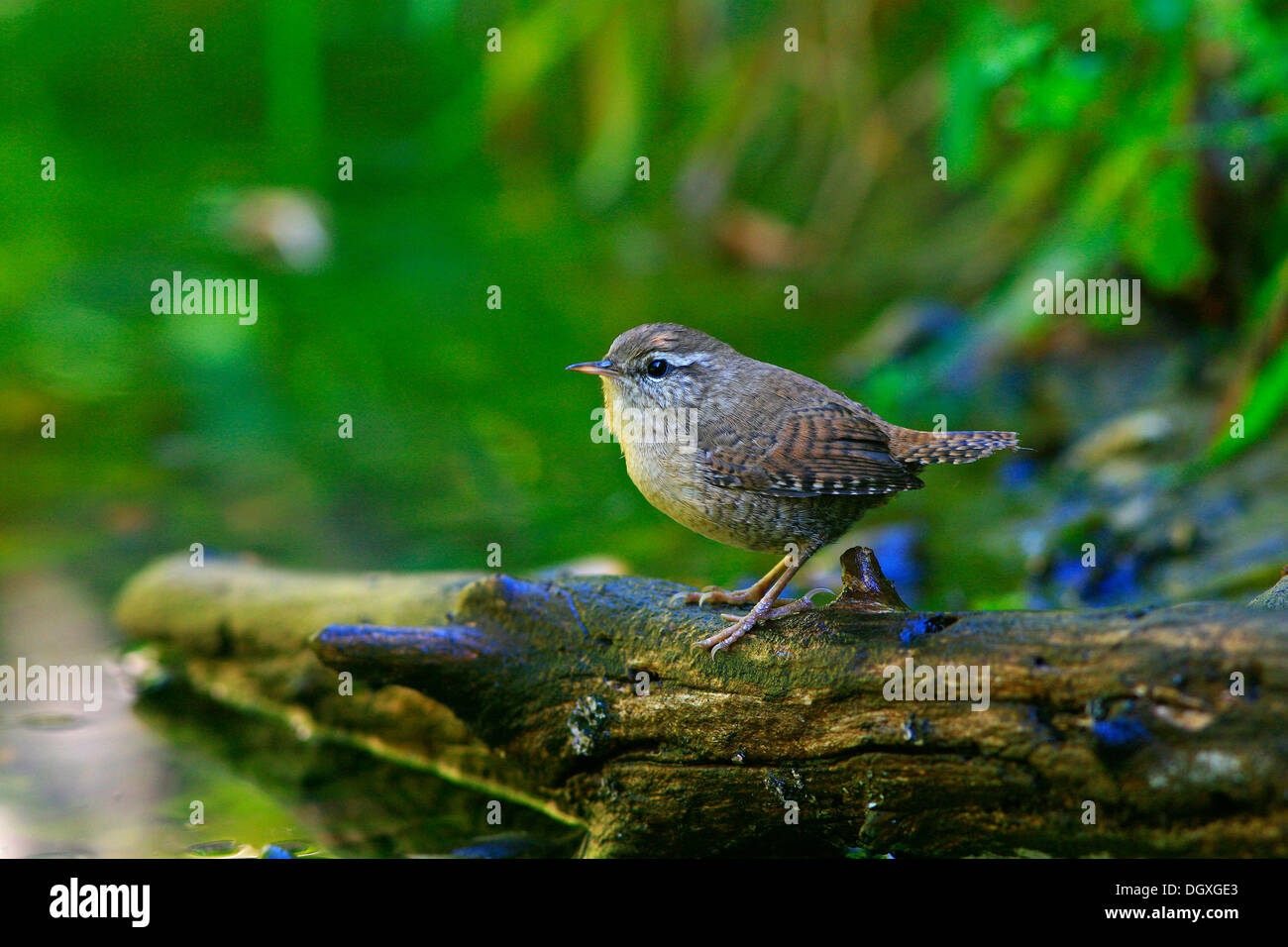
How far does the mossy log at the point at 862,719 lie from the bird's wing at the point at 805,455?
0.28 m

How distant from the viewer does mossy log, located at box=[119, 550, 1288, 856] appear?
10.4 ft

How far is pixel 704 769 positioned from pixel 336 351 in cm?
802

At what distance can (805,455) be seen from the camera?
4.16 metres

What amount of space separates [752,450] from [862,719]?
1.01m

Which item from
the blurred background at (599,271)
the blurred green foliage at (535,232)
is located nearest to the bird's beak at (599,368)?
the blurred background at (599,271)

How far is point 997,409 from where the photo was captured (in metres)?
8.88

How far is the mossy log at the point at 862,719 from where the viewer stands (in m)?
3.18

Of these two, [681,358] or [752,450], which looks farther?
[681,358]

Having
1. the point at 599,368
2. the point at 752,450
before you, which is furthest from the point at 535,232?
the point at 752,450

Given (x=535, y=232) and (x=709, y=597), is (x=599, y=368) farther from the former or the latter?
(x=535, y=232)

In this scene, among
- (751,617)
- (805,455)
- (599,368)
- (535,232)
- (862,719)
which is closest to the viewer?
(862,719)

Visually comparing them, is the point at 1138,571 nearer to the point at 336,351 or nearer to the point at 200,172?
the point at 336,351

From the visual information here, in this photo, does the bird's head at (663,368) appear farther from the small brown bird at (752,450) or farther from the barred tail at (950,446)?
the barred tail at (950,446)
